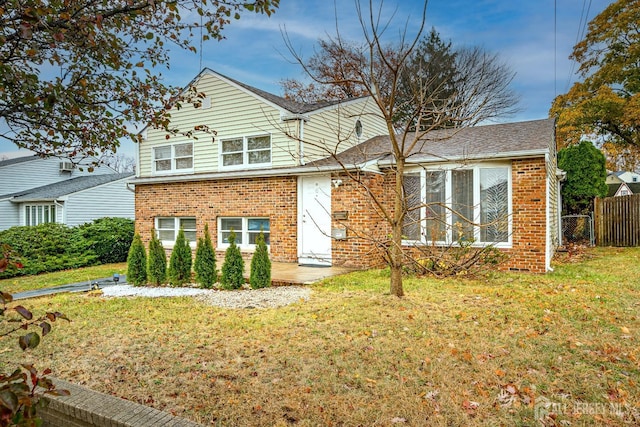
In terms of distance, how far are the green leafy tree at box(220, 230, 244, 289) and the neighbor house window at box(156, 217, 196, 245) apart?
248 inches

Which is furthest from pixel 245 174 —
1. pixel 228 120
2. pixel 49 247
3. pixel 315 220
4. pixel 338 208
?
pixel 49 247

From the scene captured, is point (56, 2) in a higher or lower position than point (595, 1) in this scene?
lower

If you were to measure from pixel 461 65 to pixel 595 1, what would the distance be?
6715 mm

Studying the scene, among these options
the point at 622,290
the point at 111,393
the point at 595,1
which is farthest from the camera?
the point at 595,1

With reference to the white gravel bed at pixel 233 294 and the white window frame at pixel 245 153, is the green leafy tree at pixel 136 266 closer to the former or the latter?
the white gravel bed at pixel 233 294

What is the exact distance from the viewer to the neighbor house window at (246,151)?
12.8 m

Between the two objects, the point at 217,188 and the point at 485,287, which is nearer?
the point at 485,287

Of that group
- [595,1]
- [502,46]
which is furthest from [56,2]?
[595,1]

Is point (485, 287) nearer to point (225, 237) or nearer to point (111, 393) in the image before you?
point (111, 393)

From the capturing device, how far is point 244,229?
1289cm

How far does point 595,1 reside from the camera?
67.5 feet

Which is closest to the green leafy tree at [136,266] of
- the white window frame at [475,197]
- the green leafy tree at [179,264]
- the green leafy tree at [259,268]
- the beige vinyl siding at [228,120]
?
the green leafy tree at [179,264]

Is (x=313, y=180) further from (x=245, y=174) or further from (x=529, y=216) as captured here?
(x=529, y=216)

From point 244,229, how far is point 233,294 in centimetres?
556
